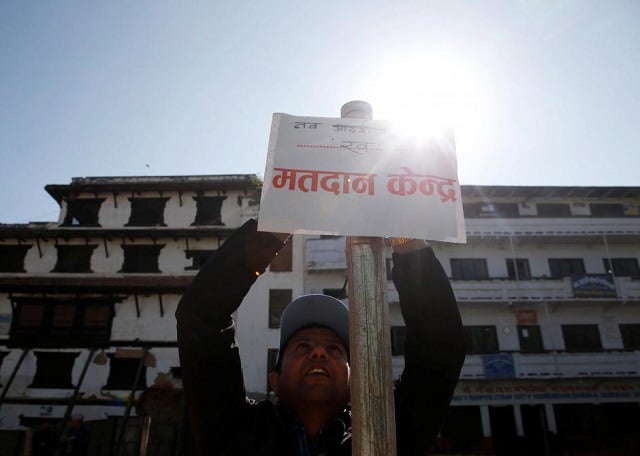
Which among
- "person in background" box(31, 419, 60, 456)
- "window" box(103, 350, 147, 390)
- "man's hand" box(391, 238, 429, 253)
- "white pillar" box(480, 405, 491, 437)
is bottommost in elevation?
"person in background" box(31, 419, 60, 456)

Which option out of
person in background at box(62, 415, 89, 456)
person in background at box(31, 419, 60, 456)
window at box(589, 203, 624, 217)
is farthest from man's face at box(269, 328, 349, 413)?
window at box(589, 203, 624, 217)

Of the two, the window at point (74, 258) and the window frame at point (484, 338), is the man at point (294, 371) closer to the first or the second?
the window frame at point (484, 338)

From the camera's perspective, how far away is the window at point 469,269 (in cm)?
2444

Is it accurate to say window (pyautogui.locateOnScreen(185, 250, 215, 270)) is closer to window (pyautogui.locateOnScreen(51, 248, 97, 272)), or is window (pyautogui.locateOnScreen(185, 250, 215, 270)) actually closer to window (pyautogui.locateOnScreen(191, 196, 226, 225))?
window (pyautogui.locateOnScreen(191, 196, 226, 225))

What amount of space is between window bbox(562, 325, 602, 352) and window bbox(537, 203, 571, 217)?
7056 millimetres

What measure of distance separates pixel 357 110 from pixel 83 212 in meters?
28.3

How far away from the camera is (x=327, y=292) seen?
76.6 feet

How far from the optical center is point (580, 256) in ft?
82.9

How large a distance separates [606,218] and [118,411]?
28714mm

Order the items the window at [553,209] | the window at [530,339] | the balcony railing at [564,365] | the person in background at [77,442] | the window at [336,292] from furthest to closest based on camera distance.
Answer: the window at [553,209] < the window at [530,339] < the window at [336,292] < the balcony railing at [564,365] < the person in background at [77,442]

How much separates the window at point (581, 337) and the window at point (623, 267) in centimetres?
383

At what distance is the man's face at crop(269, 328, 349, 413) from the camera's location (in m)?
1.72

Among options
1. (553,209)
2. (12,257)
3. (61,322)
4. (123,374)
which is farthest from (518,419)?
(12,257)

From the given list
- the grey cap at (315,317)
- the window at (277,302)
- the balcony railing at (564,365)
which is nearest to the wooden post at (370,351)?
the grey cap at (315,317)
